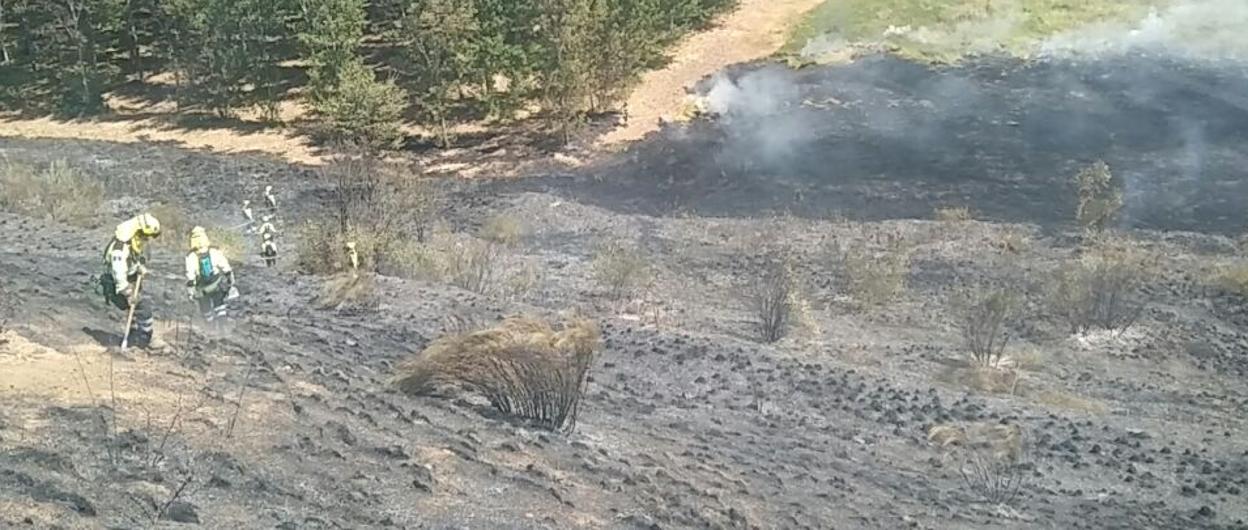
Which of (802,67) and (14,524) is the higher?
(14,524)

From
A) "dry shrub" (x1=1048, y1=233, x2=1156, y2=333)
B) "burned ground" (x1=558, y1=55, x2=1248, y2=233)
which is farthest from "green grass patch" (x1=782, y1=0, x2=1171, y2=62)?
"dry shrub" (x1=1048, y1=233, x2=1156, y2=333)

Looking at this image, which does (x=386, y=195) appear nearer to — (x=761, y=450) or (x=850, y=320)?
(x=850, y=320)

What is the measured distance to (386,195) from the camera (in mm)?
20453

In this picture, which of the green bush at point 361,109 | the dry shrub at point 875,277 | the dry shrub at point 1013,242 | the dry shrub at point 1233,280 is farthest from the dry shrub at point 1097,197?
the green bush at point 361,109

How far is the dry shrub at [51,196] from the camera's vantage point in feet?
66.9

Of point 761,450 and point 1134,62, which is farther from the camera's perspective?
point 1134,62

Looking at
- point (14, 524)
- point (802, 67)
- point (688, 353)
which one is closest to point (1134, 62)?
point (802, 67)

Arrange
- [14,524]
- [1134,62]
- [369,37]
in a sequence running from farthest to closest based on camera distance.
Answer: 1. [369,37]
2. [1134,62]
3. [14,524]

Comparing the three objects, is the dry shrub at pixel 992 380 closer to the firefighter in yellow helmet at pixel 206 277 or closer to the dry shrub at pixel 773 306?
the dry shrub at pixel 773 306

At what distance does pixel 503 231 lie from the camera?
23297 mm

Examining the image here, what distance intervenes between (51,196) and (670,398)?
47.5 feet

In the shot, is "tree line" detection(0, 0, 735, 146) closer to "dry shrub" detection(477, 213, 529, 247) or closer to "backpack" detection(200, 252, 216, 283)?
"dry shrub" detection(477, 213, 529, 247)

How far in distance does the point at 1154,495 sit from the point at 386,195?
13577mm

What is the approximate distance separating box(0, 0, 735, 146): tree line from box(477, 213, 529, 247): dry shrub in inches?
323
